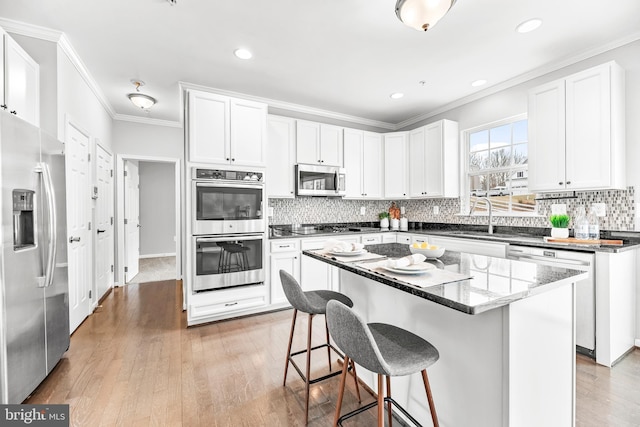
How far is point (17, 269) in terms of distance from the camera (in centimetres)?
173

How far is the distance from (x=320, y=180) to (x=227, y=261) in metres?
1.69

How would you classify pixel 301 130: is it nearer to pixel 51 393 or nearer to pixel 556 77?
pixel 556 77

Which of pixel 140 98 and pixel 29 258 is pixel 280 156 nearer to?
pixel 140 98

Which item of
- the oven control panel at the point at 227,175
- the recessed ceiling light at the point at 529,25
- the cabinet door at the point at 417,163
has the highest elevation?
the recessed ceiling light at the point at 529,25

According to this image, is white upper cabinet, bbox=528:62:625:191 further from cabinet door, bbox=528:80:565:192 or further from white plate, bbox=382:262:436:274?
white plate, bbox=382:262:436:274

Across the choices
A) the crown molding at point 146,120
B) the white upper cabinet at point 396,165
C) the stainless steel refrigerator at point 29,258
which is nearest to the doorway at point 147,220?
the crown molding at point 146,120

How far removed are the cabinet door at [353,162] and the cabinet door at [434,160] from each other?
96cm

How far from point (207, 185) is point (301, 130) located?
1.53m

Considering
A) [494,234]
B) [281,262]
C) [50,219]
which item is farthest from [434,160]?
[50,219]

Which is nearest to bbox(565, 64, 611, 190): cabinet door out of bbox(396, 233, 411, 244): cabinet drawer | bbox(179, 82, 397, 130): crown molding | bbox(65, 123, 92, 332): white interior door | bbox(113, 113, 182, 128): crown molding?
bbox(396, 233, 411, 244): cabinet drawer

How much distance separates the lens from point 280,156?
153 inches

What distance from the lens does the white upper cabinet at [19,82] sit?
2.09m

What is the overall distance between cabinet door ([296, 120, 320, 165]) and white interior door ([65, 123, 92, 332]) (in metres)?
2.43

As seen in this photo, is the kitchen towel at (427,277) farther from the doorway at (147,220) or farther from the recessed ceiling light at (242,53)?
the doorway at (147,220)
